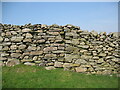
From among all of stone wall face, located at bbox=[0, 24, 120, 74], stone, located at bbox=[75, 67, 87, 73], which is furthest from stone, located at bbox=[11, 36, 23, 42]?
stone, located at bbox=[75, 67, 87, 73]

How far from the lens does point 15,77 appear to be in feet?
27.5

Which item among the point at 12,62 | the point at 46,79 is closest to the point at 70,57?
the point at 46,79

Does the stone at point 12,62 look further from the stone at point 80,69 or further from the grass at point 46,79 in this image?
the stone at point 80,69

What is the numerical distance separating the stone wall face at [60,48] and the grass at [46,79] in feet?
2.60

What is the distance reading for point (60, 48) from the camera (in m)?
10.3

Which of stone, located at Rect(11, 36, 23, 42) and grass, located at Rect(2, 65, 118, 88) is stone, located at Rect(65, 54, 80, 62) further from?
stone, located at Rect(11, 36, 23, 42)

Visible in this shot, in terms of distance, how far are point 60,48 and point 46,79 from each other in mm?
3143

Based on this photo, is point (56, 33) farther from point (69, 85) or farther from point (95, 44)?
point (69, 85)

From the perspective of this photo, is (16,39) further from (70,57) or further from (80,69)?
(80,69)

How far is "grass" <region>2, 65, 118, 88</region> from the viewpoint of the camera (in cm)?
741

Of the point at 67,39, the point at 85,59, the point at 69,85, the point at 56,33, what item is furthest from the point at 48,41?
the point at 69,85

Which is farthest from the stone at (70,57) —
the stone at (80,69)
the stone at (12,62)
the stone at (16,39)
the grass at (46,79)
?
the stone at (16,39)

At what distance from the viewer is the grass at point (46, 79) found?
24.3 ft

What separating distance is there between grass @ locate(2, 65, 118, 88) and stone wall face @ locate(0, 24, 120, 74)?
79 centimetres
